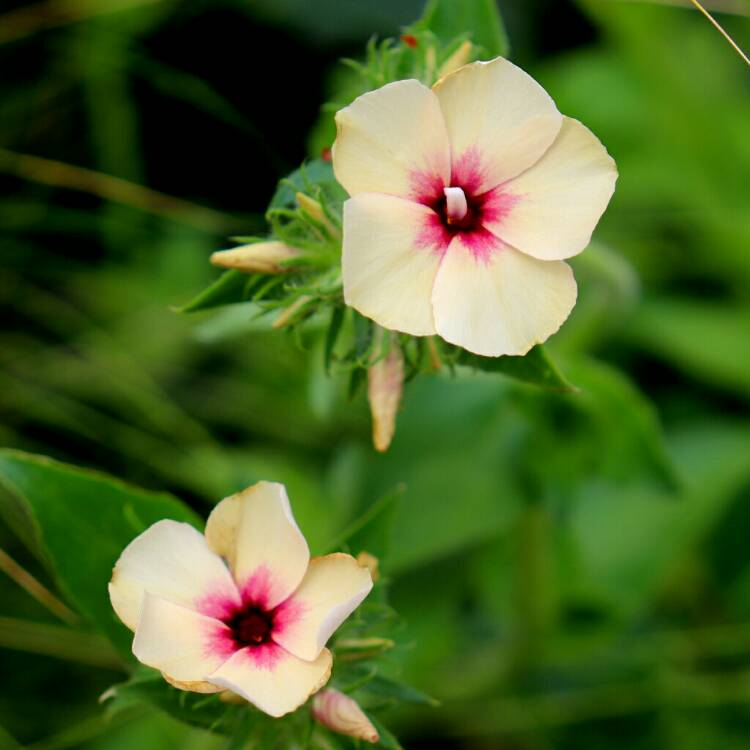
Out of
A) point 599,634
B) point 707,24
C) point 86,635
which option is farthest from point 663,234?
point 86,635

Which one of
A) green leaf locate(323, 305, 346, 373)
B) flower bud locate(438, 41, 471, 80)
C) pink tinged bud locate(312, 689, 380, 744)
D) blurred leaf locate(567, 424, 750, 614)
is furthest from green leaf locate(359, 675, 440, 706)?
blurred leaf locate(567, 424, 750, 614)

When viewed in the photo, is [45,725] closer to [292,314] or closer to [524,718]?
[524,718]

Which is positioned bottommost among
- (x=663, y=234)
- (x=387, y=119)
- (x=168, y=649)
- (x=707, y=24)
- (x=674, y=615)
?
(x=168, y=649)

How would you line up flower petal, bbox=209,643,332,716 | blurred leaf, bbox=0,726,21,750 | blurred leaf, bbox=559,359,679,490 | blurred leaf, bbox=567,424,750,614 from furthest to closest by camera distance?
blurred leaf, bbox=567,424,750,614
blurred leaf, bbox=0,726,21,750
blurred leaf, bbox=559,359,679,490
flower petal, bbox=209,643,332,716

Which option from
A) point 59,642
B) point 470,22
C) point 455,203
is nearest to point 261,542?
point 455,203

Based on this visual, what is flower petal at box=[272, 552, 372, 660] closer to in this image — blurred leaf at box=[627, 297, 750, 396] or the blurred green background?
the blurred green background

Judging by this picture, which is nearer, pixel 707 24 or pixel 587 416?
pixel 587 416

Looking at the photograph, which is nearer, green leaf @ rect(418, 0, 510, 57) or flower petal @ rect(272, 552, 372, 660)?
flower petal @ rect(272, 552, 372, 660)
